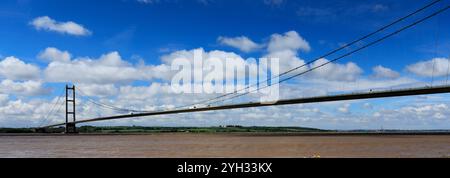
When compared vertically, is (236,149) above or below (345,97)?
below

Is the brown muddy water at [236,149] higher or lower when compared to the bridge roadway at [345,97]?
lower

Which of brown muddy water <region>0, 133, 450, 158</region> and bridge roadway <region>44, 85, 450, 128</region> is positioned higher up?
bridge roadway <region>44, 85, 450, 128</region>

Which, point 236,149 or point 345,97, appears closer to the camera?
point 236,149

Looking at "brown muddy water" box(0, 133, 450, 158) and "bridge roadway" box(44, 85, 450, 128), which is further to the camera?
"bridge roadway" box(44, 85, 450, 128)

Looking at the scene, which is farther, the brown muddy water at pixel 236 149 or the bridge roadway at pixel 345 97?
the bridge roadway at pixel 345 97
